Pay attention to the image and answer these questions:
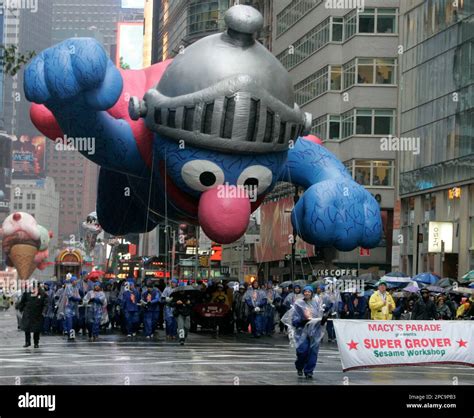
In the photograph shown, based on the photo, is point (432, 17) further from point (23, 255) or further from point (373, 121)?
point (23, 255)

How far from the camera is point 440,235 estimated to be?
48.6m

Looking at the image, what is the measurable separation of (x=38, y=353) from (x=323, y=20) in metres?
42.5

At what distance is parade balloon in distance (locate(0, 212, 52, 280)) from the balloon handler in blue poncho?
7588 centimetres

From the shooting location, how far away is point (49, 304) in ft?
115

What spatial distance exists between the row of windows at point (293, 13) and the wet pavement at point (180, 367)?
40228 millimetres

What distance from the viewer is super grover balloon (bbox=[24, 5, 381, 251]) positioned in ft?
88.6

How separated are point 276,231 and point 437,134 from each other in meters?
18.6

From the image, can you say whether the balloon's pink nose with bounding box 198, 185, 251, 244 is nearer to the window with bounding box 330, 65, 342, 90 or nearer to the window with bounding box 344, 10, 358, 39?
the window with bounding box 344, 10, 358, 39

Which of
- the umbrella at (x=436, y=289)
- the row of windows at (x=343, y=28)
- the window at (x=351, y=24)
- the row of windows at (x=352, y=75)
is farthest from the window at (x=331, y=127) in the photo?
the umbrella at (x=436, y=289)

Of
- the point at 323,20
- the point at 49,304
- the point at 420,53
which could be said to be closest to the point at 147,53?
the point at 323,20

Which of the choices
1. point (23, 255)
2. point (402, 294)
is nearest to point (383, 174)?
point (402, 294)

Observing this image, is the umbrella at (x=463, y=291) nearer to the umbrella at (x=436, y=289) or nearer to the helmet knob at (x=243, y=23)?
the umbrella at (x=436, y=289)

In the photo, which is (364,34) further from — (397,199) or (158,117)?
(158,117)

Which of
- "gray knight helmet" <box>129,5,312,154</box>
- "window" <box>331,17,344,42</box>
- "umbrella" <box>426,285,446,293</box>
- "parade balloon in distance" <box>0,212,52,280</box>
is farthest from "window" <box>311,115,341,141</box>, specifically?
"parade balloon in distance" <box>0,212,52,280</box>
